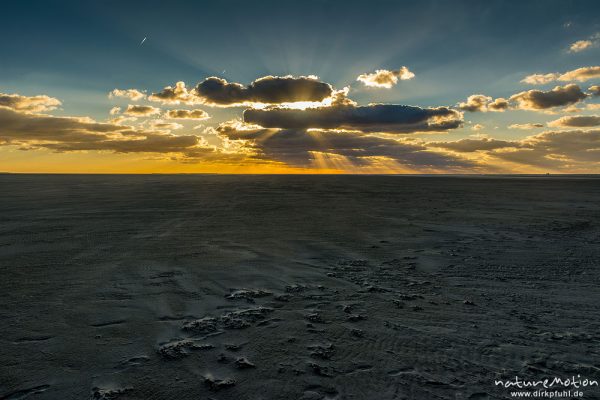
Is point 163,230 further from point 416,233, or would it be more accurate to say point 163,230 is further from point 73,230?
point 416,233

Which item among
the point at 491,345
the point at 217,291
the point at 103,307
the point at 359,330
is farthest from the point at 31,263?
the point at 491,345

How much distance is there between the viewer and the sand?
3.88 meters

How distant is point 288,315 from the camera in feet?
18.2

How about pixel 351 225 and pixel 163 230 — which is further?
pixel 351 225

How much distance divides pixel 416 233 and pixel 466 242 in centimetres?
175

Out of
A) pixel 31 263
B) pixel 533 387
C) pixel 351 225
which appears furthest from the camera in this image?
pixel 351 225

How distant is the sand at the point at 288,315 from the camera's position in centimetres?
388

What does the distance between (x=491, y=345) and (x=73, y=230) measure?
11846 millimetres

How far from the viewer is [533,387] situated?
151 inches

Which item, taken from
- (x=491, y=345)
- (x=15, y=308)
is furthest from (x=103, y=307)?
(x=491, y=345)

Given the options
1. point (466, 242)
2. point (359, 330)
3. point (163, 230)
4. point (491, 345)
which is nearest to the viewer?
point (491, 345)

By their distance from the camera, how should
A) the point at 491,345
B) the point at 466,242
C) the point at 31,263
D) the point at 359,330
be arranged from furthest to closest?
the point at 466,242 → the point at 31,263 → the point at 359,330 → the point at 491,345

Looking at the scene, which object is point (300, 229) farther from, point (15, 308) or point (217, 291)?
point (15, 308)

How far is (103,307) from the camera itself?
5.64 meters
